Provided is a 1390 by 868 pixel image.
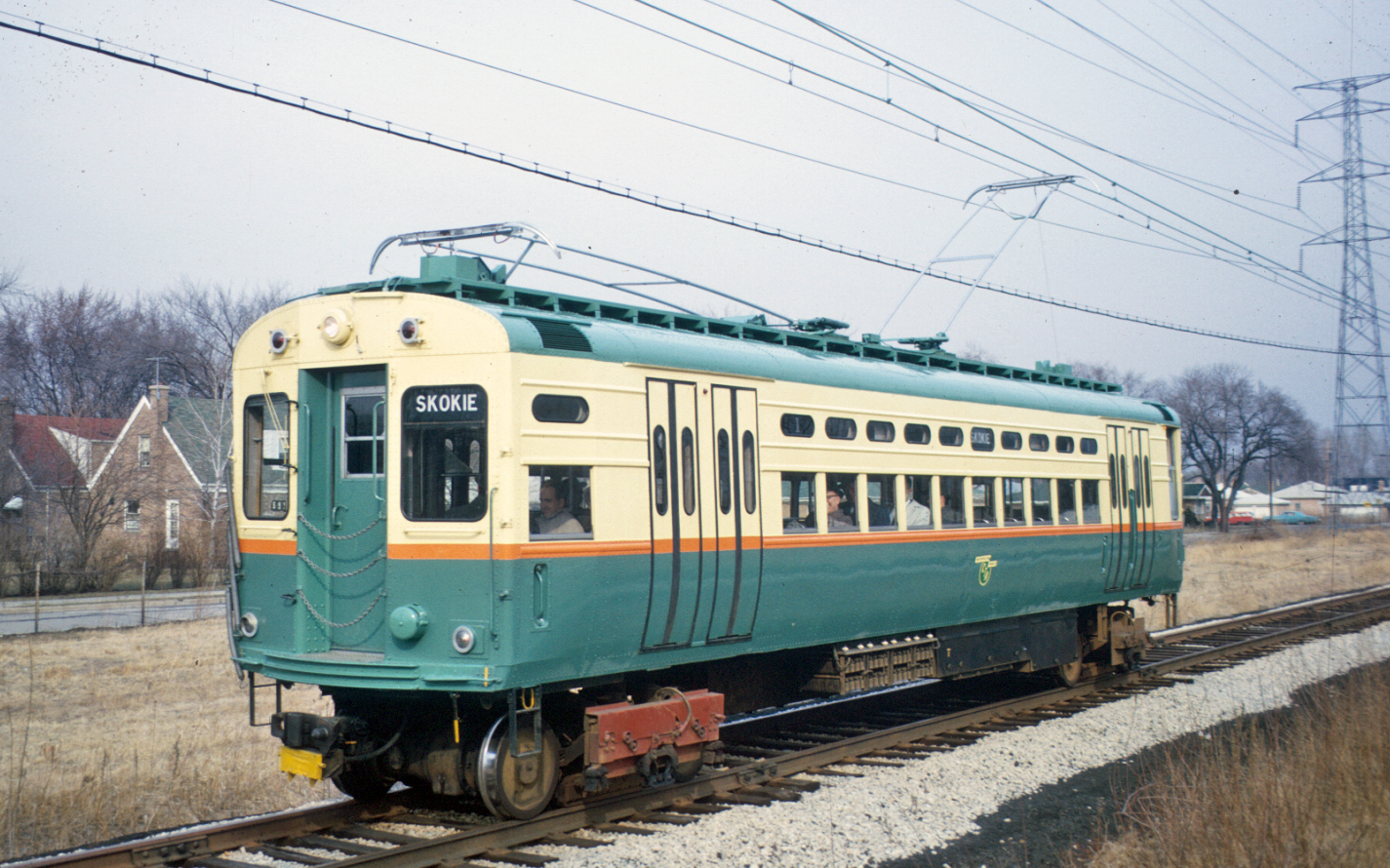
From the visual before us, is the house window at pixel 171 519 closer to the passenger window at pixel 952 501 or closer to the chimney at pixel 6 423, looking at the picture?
the chimney at pixel 6 423

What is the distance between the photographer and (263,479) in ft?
26.7

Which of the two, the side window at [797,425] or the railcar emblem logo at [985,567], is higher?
the side window at [797,425]

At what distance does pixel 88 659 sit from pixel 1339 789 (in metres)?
17.0

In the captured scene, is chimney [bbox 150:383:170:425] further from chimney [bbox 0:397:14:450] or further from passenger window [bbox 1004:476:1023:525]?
passenger window [bbox 1004:476:1023:525]

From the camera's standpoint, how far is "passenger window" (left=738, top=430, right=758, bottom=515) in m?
8.88

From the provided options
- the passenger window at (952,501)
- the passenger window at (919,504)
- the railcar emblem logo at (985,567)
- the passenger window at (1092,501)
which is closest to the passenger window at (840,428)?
the passenger window at (919,504)

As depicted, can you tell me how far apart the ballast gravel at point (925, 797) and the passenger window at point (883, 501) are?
204 centimetres

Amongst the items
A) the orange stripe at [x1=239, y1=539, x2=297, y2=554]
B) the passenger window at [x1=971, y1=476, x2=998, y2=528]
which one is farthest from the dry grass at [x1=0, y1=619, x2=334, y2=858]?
the passenger window at [x1=971, y1=476, x2=998, y2=528]

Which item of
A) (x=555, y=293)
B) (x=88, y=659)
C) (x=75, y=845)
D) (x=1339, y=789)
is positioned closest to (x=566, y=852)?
(x=75, y=845)

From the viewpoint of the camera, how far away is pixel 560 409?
24.8 ft

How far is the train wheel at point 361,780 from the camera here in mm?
8242

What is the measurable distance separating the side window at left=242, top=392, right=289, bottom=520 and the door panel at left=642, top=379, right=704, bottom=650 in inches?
99.8

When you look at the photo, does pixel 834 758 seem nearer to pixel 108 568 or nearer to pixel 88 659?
pixel 88 659

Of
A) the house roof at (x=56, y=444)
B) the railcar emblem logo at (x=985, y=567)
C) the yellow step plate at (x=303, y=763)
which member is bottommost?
the yellow step plate at (x=303, y=763)
